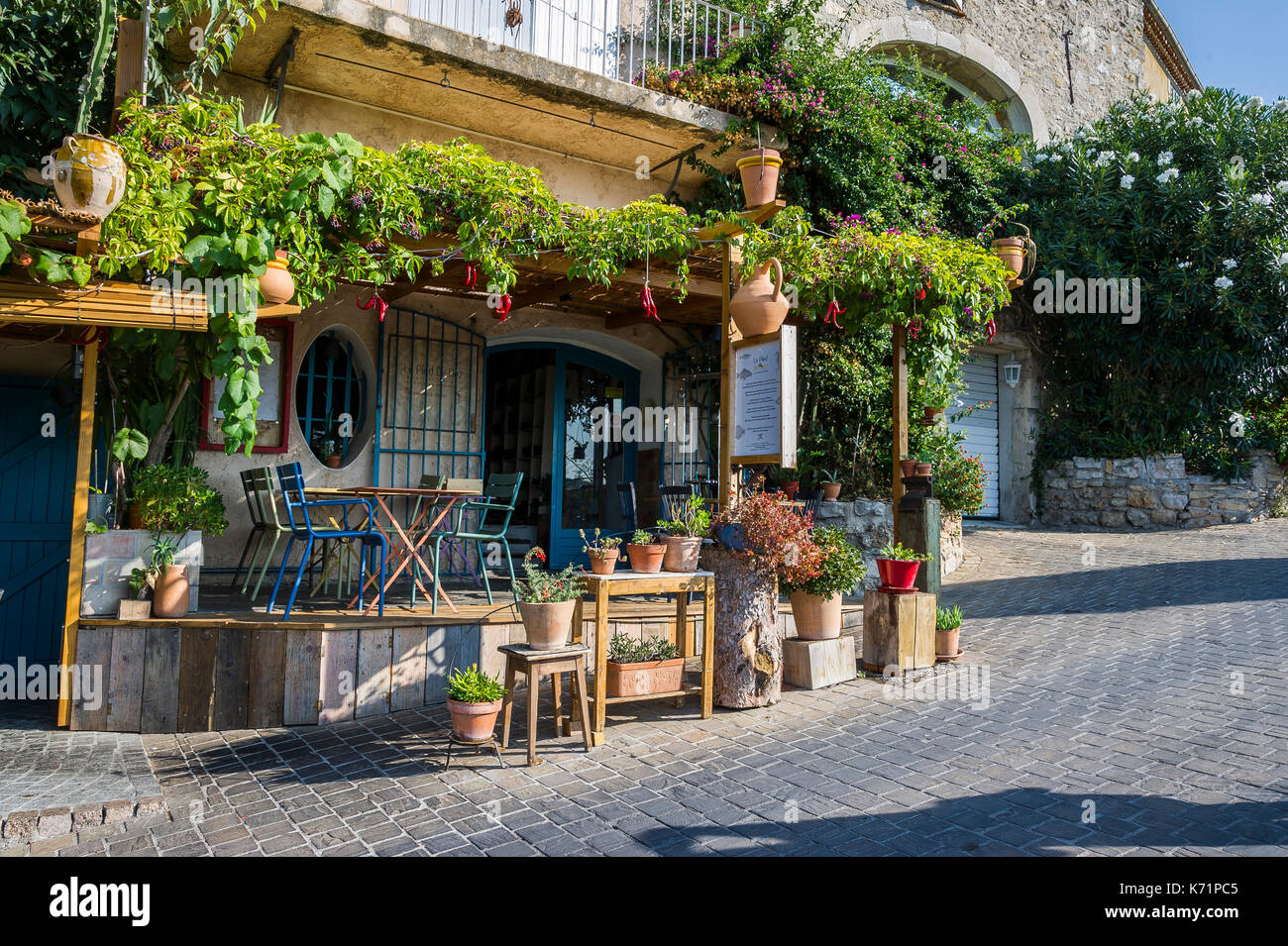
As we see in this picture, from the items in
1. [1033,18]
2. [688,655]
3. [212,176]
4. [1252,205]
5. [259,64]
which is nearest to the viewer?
[212,176]

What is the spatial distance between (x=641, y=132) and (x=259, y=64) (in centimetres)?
336

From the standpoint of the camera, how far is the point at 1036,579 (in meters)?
8.80

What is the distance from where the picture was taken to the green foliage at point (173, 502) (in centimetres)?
520

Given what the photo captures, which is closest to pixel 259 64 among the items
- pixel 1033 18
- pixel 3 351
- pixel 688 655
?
pixel 3 351

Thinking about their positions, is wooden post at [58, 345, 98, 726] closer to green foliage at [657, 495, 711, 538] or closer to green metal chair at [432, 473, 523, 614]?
green metal chair at [432, 473, 523, 614]

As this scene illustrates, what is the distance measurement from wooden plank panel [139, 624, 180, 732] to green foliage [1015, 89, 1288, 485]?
1186 cm

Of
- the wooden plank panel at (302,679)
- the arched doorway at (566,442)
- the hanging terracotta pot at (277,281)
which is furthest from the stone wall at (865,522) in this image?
the hanging terracotta pot at (277,281)

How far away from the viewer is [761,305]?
5.23 metres

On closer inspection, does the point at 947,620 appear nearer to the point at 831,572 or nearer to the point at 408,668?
the point at 831,572

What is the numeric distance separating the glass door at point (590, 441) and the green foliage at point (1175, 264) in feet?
22.5

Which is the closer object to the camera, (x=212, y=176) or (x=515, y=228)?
(x=212, y=176)

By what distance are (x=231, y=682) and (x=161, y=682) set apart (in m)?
0.38

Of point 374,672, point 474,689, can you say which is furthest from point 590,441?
point 474,689

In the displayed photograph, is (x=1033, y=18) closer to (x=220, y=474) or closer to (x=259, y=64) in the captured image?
(x=259, y=64)
